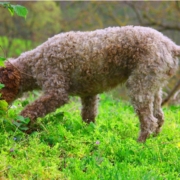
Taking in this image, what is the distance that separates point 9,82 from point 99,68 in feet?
4.07

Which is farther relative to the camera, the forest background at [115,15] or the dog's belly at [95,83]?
the forest background at [115,15]

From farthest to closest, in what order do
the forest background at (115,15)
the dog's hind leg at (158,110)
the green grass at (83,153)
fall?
the forest background at (115,15)
the dog's hind leg at (158,110)
the green grass at (83,153)


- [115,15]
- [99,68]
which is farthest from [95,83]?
[115,15]

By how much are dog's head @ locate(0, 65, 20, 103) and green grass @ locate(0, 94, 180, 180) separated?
0.53 m

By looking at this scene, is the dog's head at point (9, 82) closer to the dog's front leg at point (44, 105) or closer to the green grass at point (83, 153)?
the dog's front leg at point (44, 105)

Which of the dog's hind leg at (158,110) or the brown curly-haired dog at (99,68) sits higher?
the brown curly-haired dog at (99,68)

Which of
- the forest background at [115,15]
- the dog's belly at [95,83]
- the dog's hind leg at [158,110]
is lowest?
the forest background at [115,15]

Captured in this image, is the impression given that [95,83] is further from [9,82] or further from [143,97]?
[9,82]

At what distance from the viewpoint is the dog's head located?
5051mm

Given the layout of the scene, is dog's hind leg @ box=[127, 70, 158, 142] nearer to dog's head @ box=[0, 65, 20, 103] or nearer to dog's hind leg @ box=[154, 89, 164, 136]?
dog's hind leg @ box=[154, 89, 164, 136]

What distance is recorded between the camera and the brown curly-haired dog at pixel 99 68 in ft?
15.7

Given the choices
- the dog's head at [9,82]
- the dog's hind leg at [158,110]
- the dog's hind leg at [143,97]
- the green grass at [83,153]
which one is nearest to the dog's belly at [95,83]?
the dog's hind leg at [143,97]

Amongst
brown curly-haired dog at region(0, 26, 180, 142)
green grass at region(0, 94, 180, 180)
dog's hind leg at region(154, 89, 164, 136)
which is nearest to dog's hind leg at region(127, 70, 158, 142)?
brown curly-haired dog at region(0, 26, 180, 142)

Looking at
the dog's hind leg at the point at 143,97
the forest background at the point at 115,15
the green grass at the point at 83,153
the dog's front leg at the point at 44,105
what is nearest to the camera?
the green grass at the point at 83,153
